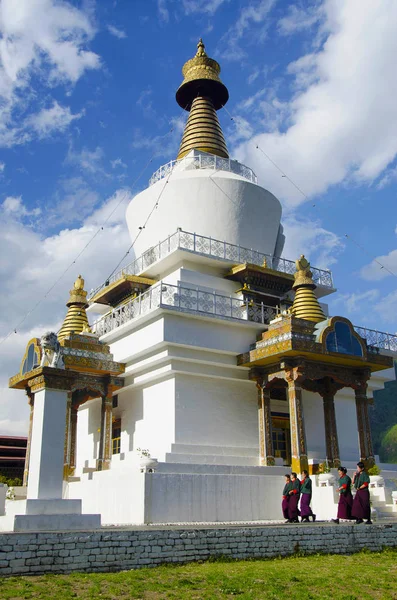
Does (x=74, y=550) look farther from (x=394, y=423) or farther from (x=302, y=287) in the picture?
(x=394, y=423)

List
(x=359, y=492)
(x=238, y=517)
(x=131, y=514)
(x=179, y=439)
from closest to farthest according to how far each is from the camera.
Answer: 1. (x=359, y=492)
2. (x=131, y=514)
3. (x=238, y=517)
4. (x=179, y=439)

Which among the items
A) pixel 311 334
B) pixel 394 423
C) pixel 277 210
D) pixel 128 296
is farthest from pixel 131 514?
pixel 394 423

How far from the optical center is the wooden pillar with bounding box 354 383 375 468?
1847cm

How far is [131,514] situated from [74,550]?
5.52 metres

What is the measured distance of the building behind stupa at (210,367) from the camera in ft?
51.0

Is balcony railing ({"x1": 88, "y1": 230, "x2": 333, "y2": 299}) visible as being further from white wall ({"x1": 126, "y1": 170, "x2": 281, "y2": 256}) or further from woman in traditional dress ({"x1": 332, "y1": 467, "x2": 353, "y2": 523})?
woman in traditional dress ({"x1": 332, "y1": 467, "x2": 353, "y2": 523})

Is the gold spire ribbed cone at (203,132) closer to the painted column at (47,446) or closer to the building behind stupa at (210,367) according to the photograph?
the building behind stupa at (210,367)

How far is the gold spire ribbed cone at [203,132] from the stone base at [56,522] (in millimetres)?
16722

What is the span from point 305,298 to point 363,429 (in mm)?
4405

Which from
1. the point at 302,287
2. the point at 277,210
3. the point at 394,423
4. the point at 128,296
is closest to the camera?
the point at 302,287

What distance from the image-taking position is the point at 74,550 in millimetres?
8797

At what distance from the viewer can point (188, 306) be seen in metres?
18.2

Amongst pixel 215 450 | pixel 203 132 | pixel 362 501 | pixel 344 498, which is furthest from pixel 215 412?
pixel 203 132

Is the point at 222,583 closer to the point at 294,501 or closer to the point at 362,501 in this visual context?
the point at 362,501
